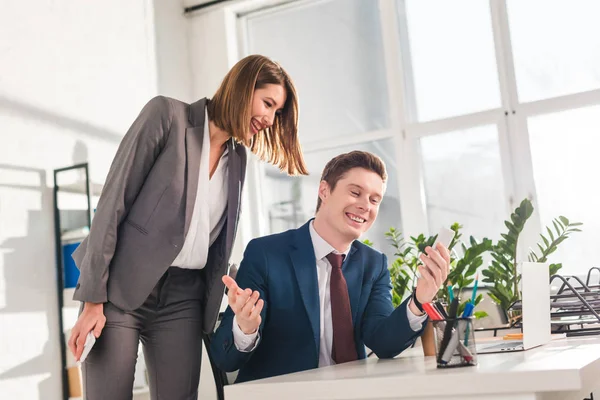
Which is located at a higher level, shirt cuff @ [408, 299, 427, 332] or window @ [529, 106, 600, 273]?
window @ [529, 106, 600, 273]

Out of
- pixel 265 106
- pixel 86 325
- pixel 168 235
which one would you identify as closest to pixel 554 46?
pixel 265 106

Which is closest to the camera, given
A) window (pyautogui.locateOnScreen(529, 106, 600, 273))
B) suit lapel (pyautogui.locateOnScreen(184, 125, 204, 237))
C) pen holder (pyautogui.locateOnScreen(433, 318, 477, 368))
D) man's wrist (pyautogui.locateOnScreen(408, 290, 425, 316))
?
pen holder (pyautogui.locateOnScreen(433, 318, 477, 368))

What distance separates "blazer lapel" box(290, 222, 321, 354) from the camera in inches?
66.4

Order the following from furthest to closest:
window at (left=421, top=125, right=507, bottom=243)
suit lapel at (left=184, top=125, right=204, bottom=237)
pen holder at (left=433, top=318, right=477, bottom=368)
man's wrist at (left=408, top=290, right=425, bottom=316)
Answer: window at (left=421, top=125, right=507, bottom=243)
suit lapel at (left=184, top=125, right=204, bottom=237)
man's wrist at (left=408, top=290, right=425, bottom=316)
pen holder at (left=433, top=318, right=477, bottom=368)

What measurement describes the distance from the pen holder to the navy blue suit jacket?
1.37 feet

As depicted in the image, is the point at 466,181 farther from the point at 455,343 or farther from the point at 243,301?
the point at 455,343

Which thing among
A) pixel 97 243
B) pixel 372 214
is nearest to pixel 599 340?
pixel 372 214

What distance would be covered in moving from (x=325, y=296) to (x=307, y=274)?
76 millimetres

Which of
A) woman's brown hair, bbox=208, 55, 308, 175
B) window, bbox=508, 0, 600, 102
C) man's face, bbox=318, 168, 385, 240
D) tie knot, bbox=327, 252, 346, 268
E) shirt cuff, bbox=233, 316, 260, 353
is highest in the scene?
window, bbox=508, 0, 600, 102

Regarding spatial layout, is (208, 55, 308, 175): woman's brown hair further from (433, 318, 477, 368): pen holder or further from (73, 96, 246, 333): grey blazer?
(433, 318, 477, 368): pen holder

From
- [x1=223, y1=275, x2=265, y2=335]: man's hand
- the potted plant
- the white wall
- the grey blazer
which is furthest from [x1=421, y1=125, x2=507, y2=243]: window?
[x1=223, y1=275, x2=265, y2=335]: man's hand

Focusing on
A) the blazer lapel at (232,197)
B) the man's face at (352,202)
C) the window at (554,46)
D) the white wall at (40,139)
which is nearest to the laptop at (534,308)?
the man's face at (352,202)

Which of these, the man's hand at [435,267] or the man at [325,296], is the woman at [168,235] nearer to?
the man at [325,296]

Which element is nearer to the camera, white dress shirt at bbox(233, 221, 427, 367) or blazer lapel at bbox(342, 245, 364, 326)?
white dress shirt at bbox(233, 221, 427, 367)
